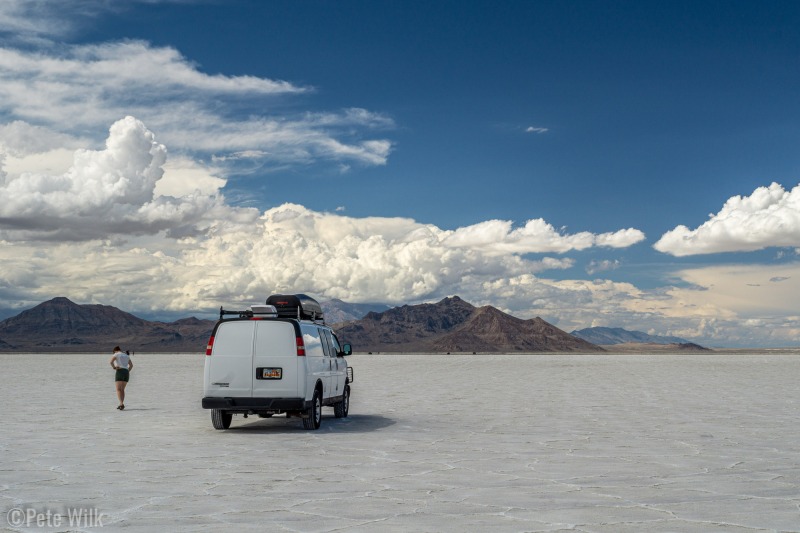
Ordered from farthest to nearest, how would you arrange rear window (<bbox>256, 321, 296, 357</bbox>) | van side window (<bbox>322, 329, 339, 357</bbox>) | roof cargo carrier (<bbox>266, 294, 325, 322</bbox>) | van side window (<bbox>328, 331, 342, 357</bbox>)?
roof cargo carrier (<bbox>266, 294, 325, 322</bbox>) → van side window (<bbox>328, 331, 342, 357</bbox>) → van side window (<bbox>322, 329, 339, 357</bbox>) → rear window (<bbox>256, 321, 296, 357</bbox>)

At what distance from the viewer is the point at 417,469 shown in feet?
38.7

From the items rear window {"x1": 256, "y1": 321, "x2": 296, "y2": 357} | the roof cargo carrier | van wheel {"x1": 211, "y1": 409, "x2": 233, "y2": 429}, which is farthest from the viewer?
the roof cargo carrier

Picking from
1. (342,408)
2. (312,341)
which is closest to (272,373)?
(312,341)

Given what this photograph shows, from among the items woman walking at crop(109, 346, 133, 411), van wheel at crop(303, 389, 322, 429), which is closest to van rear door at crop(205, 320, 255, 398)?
van wheel at crop(303, 389, 322, 429)

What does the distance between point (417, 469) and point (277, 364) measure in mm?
5760

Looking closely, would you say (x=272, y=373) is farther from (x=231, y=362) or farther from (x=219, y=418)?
(x=219, y=418)

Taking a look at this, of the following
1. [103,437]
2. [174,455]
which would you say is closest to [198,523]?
[174,455]

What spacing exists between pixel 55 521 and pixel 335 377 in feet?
37.4

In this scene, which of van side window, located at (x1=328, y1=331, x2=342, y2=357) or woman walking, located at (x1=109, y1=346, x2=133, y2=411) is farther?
woman walking, located at (x1=109, y1=346, x2=133, y2=411)

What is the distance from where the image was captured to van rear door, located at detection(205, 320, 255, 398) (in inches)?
662

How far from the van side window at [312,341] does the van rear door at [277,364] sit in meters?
0.37

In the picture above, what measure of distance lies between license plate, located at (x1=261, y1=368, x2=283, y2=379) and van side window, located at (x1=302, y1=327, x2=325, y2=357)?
679 mm

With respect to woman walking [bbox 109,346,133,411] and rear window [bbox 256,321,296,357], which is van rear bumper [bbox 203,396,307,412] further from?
woman walking [bbox 109,346,133,411]

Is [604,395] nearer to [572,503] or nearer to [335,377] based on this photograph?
[335,377]
